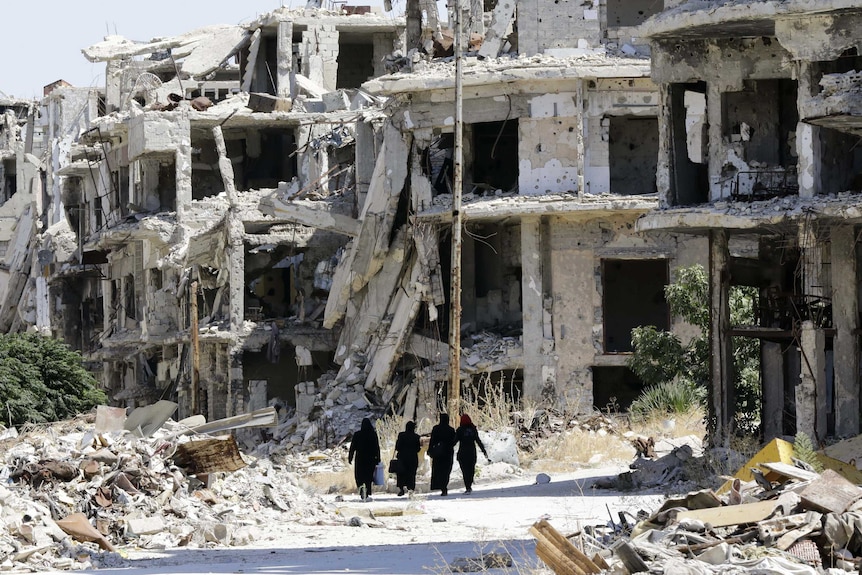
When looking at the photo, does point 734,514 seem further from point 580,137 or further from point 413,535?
point 580,137

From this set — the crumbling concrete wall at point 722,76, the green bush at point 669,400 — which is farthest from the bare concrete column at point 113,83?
the crumbling concrete wall at point 722,76

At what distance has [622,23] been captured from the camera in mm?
34094

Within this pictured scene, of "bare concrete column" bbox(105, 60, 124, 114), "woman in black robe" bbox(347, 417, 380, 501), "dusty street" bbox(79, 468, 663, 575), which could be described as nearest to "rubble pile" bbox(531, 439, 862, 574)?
"dusty street" bbox(79, 468, 663, 575)

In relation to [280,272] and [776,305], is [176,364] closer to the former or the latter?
[280,272]

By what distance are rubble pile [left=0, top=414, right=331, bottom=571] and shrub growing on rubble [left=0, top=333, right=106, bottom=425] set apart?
11383 mm

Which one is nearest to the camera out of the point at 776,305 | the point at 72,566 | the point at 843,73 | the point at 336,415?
the point at 72,566

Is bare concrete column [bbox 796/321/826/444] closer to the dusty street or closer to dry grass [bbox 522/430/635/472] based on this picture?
the dusty street

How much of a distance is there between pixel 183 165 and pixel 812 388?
989 inches

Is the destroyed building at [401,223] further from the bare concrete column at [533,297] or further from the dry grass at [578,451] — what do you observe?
the dry grass at [578,451]

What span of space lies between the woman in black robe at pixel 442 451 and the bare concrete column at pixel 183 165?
21132 millimetres

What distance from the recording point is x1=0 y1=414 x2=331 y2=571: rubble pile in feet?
55.2

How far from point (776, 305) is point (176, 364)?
23.8 m

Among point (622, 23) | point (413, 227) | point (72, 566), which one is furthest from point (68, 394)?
point (72, 566)

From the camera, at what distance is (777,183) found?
2402 centimetres
